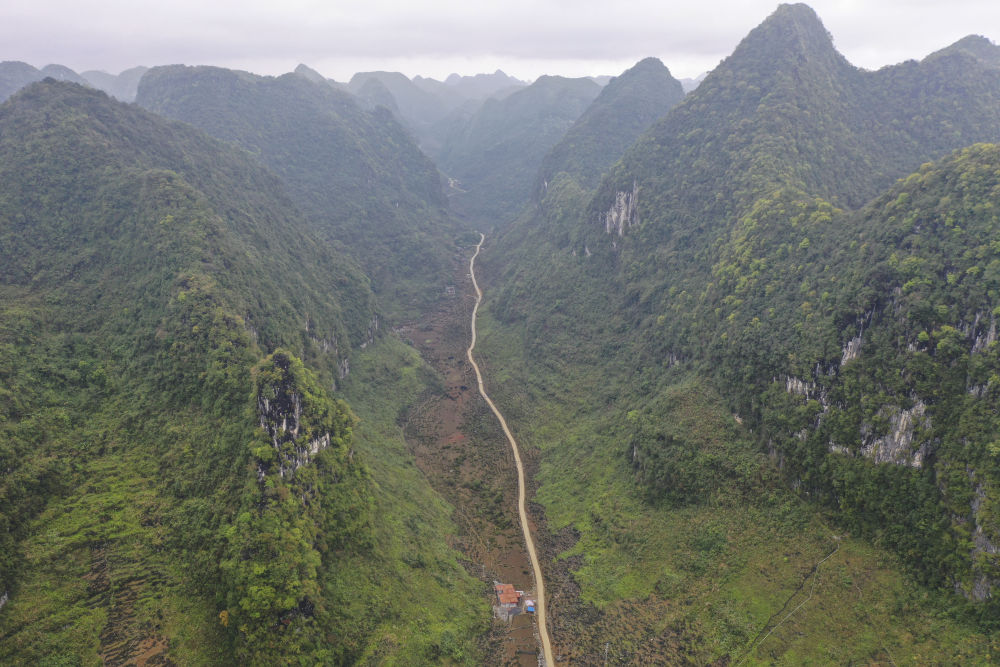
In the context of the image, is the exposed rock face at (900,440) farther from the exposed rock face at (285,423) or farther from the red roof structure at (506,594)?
the exposed rock face at (285,423)

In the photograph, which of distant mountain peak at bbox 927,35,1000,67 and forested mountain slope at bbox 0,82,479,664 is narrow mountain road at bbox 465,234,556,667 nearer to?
forested mountain slope at bbox 0,82,479,664

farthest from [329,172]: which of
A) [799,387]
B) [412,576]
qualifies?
[799,387]

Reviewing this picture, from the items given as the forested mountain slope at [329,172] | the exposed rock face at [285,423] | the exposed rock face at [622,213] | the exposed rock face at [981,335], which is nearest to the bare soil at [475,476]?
the exposed rock face at [285,423]

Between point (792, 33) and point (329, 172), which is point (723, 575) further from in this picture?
point (329, 172)

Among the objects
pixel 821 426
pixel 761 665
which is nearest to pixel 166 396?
pixel 761 665

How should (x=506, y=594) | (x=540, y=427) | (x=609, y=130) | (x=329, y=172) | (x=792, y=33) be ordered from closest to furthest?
1. (x=506, y=594)
2. (x=540, y=427)
3. (x=792, y=33)
4. (x=329, y=172)
5. (x=609, y=130)

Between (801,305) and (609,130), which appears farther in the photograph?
(609,130)
